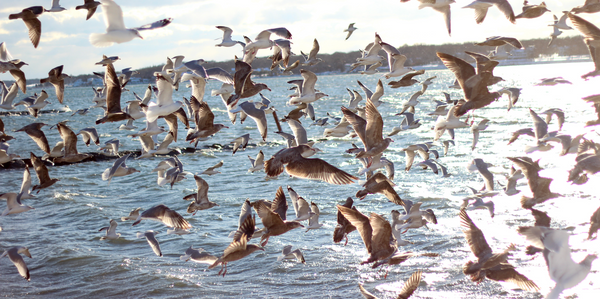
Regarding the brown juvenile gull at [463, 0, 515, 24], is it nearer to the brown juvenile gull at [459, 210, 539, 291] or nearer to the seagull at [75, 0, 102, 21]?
the brown juvenile gull at [459, 210, 539, 291]

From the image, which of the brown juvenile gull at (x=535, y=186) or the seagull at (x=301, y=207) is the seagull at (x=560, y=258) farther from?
the seagull at (x=301, y=207)

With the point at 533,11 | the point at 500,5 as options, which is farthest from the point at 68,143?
the point at 533,11

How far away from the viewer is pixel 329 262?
29.1ft

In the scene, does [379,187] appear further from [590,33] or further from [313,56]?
[313,56]

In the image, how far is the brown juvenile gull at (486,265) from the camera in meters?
5.57

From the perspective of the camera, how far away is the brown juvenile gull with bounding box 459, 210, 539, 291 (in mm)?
5570

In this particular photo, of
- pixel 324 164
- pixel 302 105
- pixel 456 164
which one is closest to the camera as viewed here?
pixel 324 164

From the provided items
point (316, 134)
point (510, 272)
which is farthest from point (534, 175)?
point (316, 134)

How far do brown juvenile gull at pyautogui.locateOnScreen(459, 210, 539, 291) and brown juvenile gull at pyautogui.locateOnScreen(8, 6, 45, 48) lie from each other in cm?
797

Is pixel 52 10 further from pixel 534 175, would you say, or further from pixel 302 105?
pixel 534 175

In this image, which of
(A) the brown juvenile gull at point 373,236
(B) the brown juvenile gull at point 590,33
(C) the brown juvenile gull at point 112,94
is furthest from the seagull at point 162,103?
(B) the brown juvenile gull at point 590,33

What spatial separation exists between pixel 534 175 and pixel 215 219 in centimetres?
759

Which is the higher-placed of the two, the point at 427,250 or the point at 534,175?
the point at 534,175

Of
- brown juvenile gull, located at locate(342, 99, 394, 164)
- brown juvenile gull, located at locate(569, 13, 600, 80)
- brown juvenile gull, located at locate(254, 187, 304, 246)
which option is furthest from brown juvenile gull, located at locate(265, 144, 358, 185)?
brown juvenile gull, located at locate(569, 13, 600, 80)
